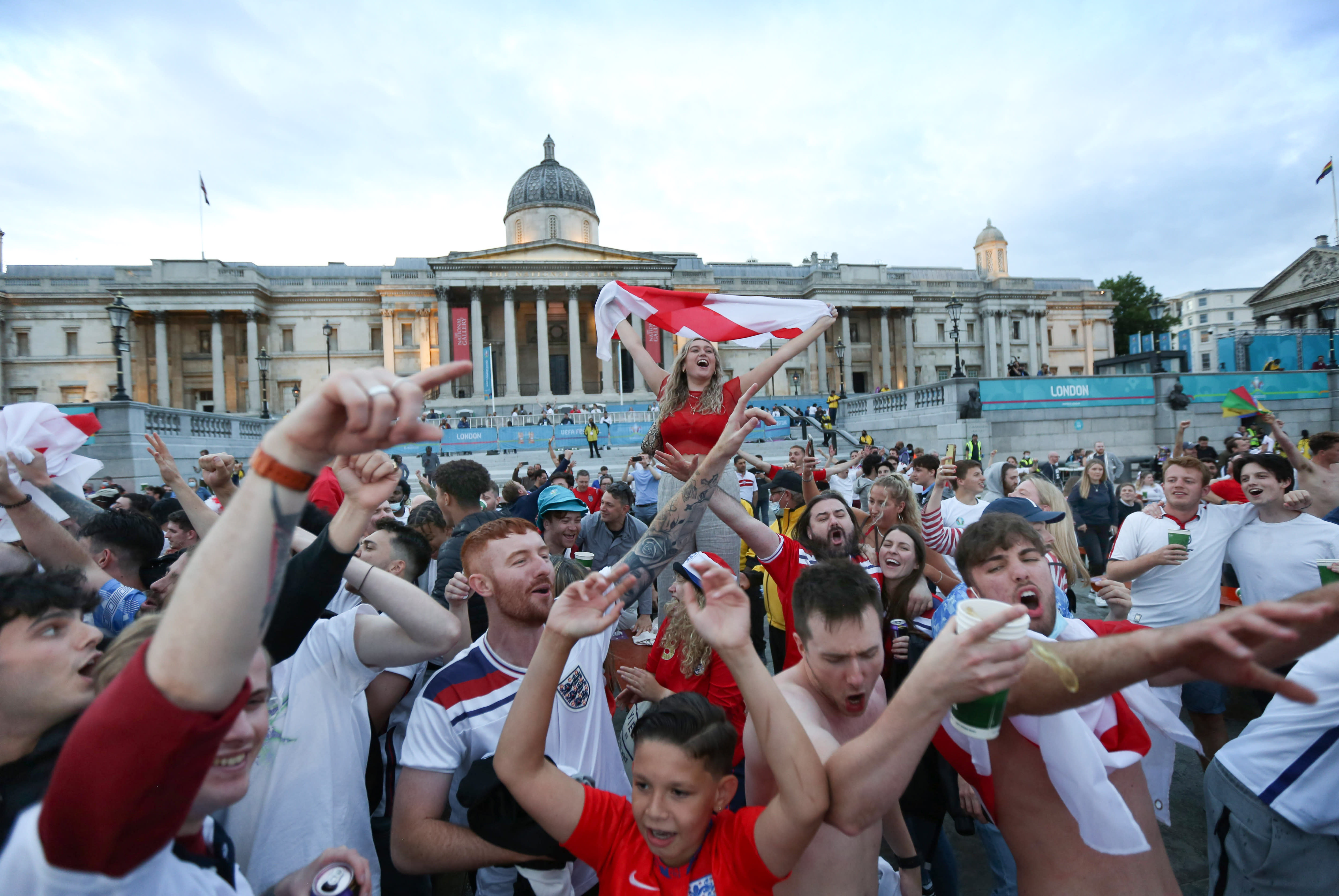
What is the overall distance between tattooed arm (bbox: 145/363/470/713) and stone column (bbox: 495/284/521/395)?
4374cm

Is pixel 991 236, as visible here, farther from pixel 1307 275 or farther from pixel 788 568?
pixel 788 568

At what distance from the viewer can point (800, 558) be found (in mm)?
3732

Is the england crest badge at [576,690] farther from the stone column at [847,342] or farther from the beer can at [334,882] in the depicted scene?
the stone column at [847,342]

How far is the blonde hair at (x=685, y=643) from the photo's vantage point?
317cm

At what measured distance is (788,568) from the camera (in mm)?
3576

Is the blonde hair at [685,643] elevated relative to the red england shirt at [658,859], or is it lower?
elevated

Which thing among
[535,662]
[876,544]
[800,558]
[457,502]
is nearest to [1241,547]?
[876,544]

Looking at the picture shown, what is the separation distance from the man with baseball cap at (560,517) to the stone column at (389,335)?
140 feet

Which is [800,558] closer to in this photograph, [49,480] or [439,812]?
[439,812]

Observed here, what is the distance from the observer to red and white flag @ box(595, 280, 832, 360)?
5.55 metres

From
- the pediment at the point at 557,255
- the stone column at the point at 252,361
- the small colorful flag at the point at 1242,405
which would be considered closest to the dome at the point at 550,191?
the pediment at the point at 557,255

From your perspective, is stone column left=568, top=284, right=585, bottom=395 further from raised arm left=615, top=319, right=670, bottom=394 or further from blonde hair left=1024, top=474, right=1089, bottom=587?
blonde hair left=1024, top=474, right=1089, bottom=587

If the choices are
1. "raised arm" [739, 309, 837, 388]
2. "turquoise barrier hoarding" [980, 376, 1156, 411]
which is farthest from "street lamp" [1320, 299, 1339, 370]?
"raised arm" [739, 309, 837, 388]

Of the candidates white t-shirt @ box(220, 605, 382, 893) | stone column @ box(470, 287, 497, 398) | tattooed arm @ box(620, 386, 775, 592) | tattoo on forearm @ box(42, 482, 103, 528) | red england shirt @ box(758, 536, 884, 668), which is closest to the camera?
white t-shirt @ box(220, 605, 382, 893)
